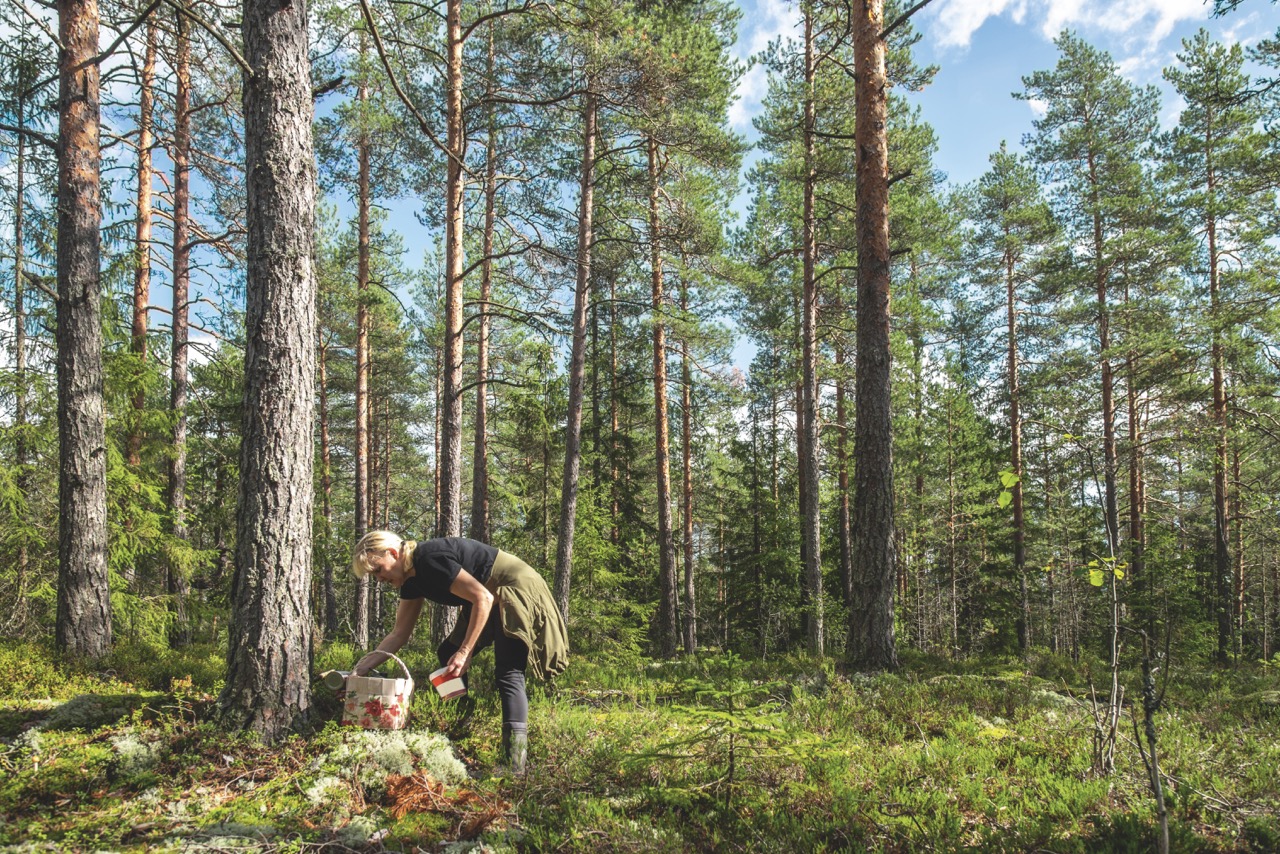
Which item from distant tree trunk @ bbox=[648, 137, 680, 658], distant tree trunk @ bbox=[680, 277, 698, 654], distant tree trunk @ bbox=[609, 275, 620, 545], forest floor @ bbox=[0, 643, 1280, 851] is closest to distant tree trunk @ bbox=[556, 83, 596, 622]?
distant tree trunk @ bbox=[648, 137, 680, 658]

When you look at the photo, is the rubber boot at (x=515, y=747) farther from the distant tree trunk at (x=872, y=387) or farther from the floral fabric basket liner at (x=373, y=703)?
the distant tree trunk at (x=872, y=387)

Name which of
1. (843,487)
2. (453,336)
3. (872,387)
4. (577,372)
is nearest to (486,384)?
(577,372)

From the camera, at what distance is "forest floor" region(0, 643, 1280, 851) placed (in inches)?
110

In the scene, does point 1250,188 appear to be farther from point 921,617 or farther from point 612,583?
point 921,617

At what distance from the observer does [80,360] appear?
6609 mm

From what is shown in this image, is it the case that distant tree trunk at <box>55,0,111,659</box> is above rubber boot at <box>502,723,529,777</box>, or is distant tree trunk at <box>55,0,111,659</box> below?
above

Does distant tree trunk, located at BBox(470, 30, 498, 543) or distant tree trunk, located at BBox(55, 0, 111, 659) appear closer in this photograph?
distant tree trunk, located at BBox(55, 0, 111, 659)

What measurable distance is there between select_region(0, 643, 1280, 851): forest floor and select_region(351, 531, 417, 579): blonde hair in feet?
3.00

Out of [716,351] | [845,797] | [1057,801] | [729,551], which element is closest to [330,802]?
[845,797]

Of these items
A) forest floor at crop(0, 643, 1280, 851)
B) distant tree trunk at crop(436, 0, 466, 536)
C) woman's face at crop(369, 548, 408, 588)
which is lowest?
forest floor at crop(0, 643, 1280, 851)

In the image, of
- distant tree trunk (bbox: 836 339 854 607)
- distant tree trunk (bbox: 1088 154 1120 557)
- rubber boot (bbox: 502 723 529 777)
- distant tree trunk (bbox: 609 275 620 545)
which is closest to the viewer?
rubber boot (bbox: 502 723 529 777)

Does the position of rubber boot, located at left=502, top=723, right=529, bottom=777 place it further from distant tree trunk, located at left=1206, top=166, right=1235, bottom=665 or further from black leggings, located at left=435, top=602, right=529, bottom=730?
distant tree trunk, located at left=1206, top=166, right=1235, bottom=665

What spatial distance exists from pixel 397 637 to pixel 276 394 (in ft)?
5.53

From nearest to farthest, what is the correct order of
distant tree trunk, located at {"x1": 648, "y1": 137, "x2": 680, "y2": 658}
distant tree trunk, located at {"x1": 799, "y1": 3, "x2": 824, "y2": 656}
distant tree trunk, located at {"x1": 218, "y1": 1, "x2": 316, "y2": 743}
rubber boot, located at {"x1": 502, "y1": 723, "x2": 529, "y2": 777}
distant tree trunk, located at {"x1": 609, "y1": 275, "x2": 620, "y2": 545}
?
rubber boot, located at {"x1": 502, "y1": 723, "x2": 529, "y2": 777} → distant tree trunk, located at {"x1": 218, "y1": 1, "x2": 316, "y2": 743} → distant tree trunk, located at {"x1": 799, "y1": 3, "x2": 824, "y2": 656} → distant tree trunk, located at {"x1": 648, "y1": 137, "x2": 680, "y2": 658} → distant tree trunk, located at {"x1": 609, "y1": 275, "x2": 620, "y2": 545}
